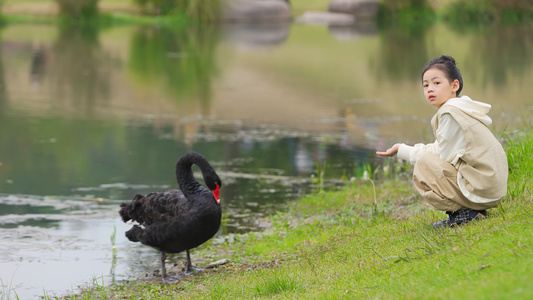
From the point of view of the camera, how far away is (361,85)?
2134 cm

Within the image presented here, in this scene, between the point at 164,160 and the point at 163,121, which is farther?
the point at 163,121

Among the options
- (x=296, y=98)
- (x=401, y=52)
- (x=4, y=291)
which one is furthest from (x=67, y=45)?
(x=4, y=291)

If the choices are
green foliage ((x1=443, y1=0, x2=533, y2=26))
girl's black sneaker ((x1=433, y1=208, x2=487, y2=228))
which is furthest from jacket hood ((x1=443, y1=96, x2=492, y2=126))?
green foliage ((x1=443, y1=0, x2=533, y2=26))

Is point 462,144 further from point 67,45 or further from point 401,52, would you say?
point 67,45

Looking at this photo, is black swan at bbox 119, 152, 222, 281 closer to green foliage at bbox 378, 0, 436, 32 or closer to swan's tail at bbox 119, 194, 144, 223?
swan's tail at bbox 119, 194, 144, 223

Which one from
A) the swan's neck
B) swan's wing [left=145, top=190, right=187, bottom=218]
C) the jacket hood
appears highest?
the jacket hood

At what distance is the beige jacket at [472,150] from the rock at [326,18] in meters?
44.6

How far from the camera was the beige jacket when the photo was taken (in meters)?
6.18

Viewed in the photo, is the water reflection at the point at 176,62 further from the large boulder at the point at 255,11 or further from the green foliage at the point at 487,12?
the green foliage at the point at 487,12

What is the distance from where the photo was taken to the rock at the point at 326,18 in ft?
167

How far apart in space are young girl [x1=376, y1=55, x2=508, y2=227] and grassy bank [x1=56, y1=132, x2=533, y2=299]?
22cm

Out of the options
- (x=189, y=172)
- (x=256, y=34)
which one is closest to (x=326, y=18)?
(x=256, y=34)

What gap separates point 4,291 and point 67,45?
81.1ft

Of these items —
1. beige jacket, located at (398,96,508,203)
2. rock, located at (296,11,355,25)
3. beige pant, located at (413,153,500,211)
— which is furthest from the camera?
rock, located at (296,11,355,25)
